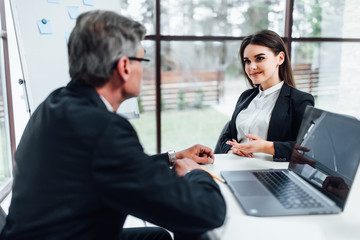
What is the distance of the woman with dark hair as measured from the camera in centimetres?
173

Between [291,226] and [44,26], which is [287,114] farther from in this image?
[44,26]

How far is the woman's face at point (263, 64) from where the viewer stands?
1825mm

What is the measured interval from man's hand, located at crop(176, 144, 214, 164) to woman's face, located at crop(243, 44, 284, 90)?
2.18ft

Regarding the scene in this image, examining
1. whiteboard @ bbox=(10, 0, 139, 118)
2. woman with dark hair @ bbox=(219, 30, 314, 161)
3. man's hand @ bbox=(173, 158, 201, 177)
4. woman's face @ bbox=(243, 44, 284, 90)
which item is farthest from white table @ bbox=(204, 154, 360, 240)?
whiteboard @ bbox=(10, 0, 139, 118)

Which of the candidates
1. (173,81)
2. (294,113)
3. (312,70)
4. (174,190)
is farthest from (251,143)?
(312,70)

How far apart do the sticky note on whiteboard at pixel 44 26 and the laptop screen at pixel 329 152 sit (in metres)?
1.86

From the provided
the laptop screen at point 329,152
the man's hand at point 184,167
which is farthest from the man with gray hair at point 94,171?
the laptop screen at point 329,152

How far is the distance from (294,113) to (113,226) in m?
1.20

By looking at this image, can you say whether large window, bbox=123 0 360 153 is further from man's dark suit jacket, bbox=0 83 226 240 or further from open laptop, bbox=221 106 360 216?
man's dark suit jacket, bbox=0 83 226 240

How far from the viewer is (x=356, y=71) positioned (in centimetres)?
371

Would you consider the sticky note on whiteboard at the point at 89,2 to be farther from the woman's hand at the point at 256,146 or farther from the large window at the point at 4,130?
the woman's hand at the point at 256,146

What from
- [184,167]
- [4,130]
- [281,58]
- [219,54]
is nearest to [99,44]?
[184,167]

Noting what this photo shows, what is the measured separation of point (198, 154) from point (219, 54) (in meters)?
2.28

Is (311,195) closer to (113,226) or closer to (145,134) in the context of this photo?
(113,226)
